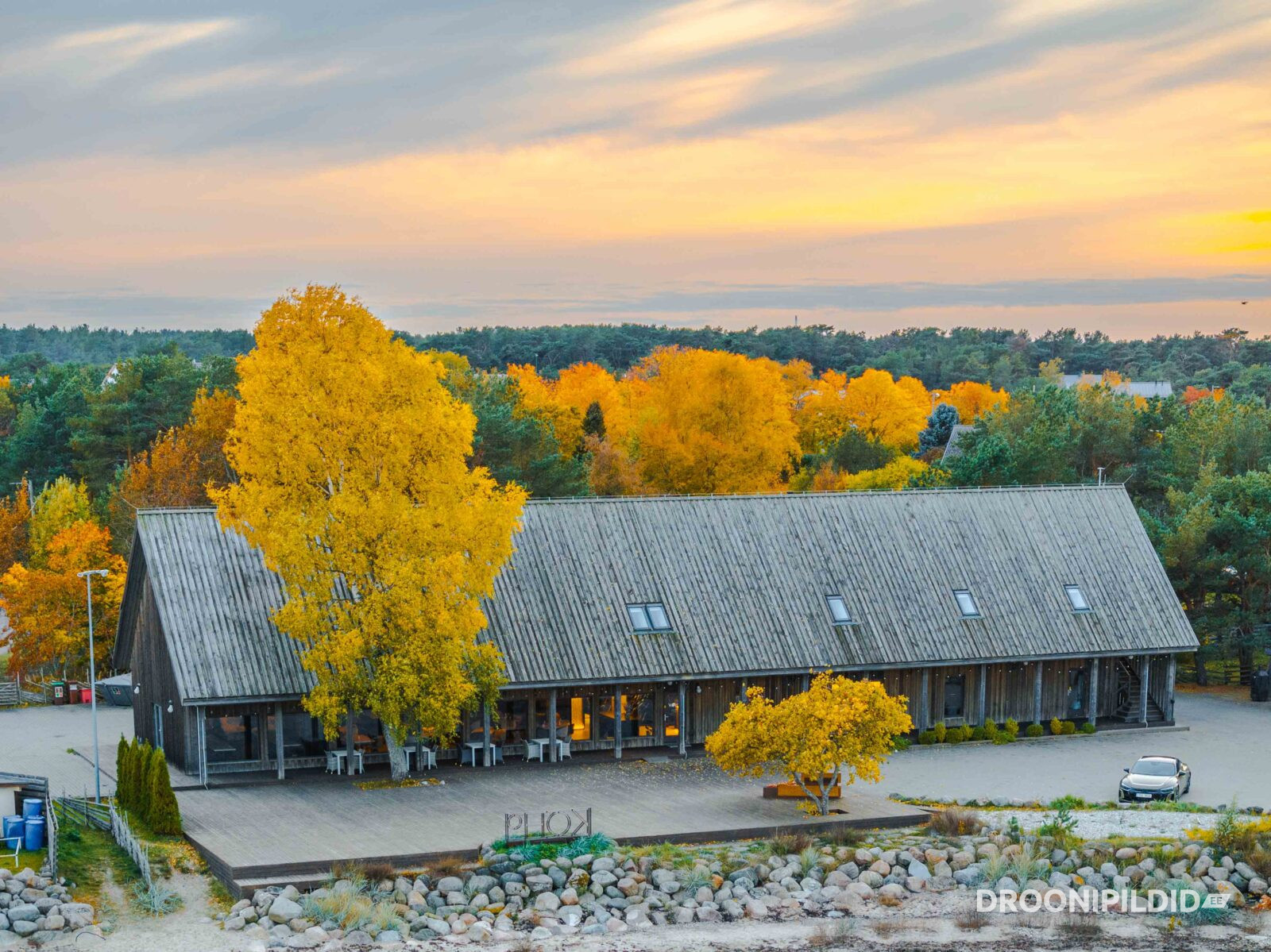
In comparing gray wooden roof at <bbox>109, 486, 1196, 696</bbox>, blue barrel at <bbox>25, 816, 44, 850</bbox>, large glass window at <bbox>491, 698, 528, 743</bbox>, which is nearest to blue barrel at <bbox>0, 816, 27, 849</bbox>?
blue barrel at <bbox>25, 816, 44, 850</bbox>

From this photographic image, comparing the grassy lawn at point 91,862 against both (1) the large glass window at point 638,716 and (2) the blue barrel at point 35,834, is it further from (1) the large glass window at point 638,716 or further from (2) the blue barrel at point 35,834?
(1) the large glass window at point 638,716

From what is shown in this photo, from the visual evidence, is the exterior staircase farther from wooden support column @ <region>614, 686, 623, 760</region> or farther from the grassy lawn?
the grassy lawn

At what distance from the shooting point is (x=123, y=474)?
65750mm

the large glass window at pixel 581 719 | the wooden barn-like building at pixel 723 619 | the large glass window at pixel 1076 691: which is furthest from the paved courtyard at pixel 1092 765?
the large glass window at pixel 581 719

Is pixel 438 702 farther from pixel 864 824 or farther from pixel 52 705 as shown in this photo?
pixel 52 705

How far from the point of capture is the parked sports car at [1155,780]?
34406 millimetres

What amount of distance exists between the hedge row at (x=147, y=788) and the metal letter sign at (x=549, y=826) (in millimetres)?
6692

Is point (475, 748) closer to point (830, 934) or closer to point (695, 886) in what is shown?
point (695, 886)

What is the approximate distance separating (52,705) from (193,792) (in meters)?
16.8

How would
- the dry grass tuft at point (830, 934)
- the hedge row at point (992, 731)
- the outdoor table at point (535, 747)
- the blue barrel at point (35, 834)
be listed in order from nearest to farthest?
1. the dry grass tuft at point (830, 934)
2. the blue barrel at point (35, 834)
3. the outdoor table at point (535, 747)
4. the hedge row at point (992, 731)

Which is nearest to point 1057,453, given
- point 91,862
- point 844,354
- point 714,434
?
point 714,434

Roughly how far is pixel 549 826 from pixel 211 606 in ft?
34.7

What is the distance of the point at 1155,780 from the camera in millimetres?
34625

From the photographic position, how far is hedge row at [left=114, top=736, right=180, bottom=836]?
99.0ft
